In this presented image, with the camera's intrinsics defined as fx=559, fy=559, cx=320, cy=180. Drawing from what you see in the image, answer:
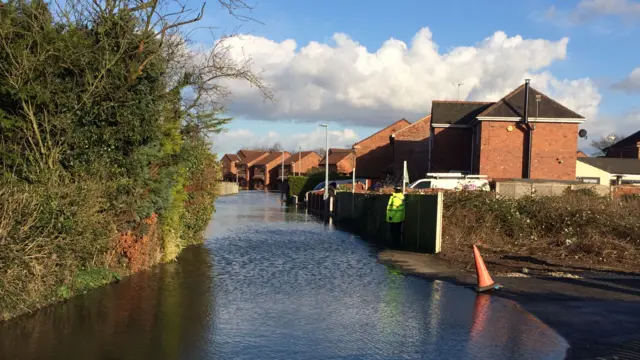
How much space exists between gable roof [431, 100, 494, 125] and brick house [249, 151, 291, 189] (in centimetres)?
7153

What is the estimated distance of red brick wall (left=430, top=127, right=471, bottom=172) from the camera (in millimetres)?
39594

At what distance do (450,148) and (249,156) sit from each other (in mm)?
95434

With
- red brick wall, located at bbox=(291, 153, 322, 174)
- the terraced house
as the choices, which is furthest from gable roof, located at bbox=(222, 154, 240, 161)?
the terraced house

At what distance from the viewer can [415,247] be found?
625 inches

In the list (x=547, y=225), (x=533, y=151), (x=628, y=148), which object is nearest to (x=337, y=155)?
(x=628, y=148)

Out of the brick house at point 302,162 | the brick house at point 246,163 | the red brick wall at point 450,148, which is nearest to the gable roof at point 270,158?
the brick house at point 246,163

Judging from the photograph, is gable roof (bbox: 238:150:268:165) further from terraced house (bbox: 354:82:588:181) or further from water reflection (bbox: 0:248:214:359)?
water reflection (bbox: 0:248:214:359)

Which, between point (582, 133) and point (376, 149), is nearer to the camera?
point (582, 133)

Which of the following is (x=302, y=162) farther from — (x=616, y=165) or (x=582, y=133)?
Answer: (x=582, y=133)

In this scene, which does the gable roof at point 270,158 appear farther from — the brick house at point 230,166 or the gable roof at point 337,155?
the gable roof at point 337,155

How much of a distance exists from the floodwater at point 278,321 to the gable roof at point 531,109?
24314 mm

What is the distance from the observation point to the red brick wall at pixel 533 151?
33156 mm

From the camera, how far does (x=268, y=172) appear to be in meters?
115

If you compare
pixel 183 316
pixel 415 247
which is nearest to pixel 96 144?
pixel 183 316
